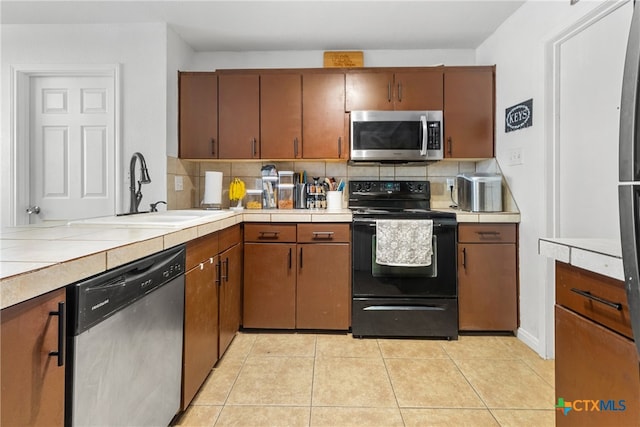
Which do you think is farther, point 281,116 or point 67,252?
point 281,116

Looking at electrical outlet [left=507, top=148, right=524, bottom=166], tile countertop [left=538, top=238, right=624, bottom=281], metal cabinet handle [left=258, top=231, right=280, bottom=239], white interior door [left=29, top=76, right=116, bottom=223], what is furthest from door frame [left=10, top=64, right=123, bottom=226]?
electrical outlet [left=507, top=148, right=524, bottom=166]

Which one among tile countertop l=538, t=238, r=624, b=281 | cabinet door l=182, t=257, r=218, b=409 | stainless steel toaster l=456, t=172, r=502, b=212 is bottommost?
cabinet door l=182, t=257, r=218, b=409

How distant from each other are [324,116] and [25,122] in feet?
7.79

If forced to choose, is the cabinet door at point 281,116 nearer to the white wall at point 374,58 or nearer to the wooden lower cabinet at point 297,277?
the white wall at point 374,58

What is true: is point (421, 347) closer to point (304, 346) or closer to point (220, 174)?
point (304, 346)

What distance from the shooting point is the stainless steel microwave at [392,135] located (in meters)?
2.63

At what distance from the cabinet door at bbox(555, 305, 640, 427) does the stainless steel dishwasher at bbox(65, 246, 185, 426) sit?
137cm

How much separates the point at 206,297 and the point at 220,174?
4.44 ft

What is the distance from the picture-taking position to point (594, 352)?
37.3 inches

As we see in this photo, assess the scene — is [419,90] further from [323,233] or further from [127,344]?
[127,344]

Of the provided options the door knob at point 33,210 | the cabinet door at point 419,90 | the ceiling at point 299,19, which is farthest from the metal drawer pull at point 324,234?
the door knob at point 33,210

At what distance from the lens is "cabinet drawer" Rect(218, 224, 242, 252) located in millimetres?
1951

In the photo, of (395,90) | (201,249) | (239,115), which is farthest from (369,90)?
(201,249)

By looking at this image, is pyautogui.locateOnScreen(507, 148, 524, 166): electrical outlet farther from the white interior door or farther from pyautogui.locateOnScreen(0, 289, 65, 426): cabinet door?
the white interior door
